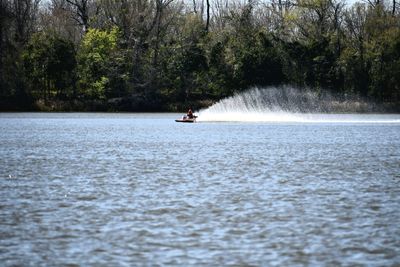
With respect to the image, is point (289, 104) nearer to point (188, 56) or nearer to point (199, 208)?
point (188, 56)

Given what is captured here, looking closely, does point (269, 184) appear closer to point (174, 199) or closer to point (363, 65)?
point (174, 199)

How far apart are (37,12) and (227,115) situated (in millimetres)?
50720

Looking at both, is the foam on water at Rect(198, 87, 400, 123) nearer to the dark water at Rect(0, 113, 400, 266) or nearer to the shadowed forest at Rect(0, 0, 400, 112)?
the shadowed forest at Rect(0, 0, 400, 112)

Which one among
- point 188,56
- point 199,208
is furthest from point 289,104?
point 199,208

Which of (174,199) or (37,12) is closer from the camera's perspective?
(174,199)

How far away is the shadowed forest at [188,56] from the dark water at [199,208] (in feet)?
267

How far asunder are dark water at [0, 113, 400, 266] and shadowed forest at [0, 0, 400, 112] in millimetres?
81378

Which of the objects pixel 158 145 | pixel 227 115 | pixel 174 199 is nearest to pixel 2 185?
pixel 174 199

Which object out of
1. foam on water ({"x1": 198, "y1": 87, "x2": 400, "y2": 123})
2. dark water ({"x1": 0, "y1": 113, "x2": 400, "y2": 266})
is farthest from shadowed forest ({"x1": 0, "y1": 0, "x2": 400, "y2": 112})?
dark water ({"x1": 0, "y1": 113, "x2": 400, "y2": 266})

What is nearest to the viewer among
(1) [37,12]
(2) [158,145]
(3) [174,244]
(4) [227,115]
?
(3) [174,244]

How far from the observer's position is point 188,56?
13662cm

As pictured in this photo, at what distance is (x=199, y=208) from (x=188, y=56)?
111933 mm

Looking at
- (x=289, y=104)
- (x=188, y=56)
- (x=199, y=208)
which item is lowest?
(x=199, y=208)

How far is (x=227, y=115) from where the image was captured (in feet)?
405
